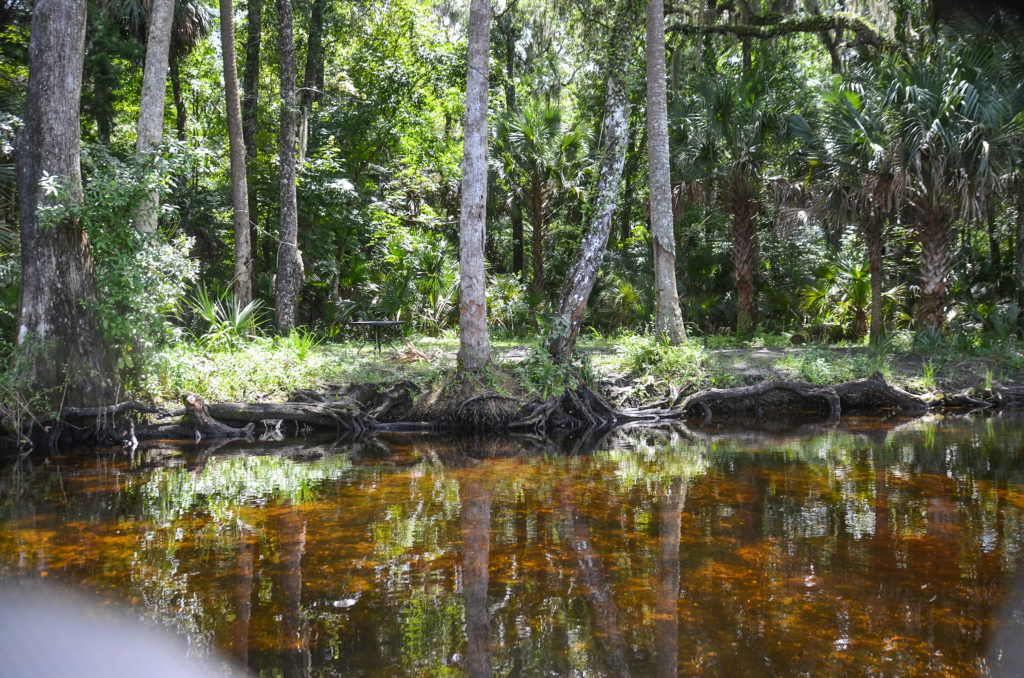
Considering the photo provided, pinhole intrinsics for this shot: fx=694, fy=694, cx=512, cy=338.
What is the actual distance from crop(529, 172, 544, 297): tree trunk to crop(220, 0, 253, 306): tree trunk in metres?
6.97

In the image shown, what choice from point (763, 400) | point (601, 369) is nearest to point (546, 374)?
point (601, 369)

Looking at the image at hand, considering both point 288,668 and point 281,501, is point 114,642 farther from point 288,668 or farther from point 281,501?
point 281,501

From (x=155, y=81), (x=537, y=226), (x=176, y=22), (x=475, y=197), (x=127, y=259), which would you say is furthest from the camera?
(x=537, y=226)

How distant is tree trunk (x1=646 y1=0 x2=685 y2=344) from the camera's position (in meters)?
11.8

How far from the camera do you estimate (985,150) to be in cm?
1153

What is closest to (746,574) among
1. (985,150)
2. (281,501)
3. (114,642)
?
(114,642)

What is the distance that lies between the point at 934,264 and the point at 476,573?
1241cm

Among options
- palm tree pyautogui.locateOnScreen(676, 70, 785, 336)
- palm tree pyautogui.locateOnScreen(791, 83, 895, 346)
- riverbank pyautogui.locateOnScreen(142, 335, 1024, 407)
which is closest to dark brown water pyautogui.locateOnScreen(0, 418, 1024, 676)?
riverbank pyautogui.locateOnScreen(142, 335, 1024, 407)

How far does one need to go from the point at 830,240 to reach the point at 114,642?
17.2 metres

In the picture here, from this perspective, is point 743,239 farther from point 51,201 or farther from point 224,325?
point 51,201

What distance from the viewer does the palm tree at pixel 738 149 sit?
14719mm

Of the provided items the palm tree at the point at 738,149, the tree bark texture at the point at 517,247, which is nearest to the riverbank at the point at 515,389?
the palm tree at the point at 738,149

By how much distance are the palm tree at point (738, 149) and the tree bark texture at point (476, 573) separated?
11.2m

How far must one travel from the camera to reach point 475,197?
9.64 meters
